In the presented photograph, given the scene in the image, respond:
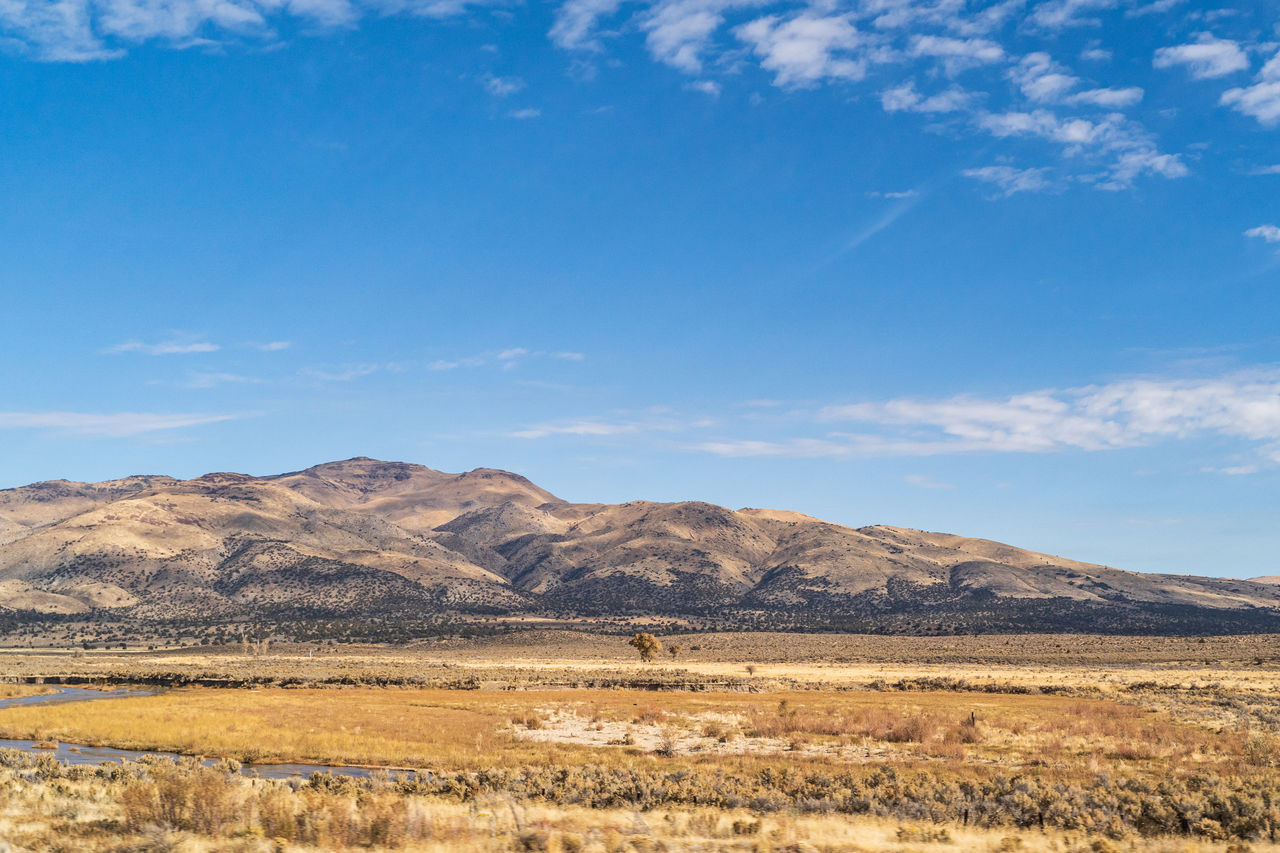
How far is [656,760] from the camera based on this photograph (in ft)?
99.3

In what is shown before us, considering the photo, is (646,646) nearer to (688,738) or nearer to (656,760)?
(688,738)

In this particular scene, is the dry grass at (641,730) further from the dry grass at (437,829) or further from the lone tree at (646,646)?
the lone tree at (646,646)

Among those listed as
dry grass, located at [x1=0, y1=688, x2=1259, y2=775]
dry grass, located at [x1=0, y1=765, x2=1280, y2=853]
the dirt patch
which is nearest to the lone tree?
dry grass, located at [x1=0, y1=688, x2=1259, y2=775]

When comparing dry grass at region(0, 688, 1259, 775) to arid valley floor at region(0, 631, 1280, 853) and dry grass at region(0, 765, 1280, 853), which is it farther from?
dry grass at region(0, 765, 1280, 853)

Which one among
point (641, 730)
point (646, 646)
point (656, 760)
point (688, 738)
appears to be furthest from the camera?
point (646, 646)

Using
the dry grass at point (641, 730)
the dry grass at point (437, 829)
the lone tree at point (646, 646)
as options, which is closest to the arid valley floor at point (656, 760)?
the dry grass at point (437, 829)

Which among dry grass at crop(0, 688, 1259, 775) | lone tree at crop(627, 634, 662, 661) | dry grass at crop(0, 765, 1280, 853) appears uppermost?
dry grass at crop(0, 765, 1280, 853)

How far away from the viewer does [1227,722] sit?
1547 inches

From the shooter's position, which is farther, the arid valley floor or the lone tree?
the lone tree

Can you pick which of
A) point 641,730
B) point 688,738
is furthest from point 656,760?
point 641,730

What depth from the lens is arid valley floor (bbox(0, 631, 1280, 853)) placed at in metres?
17.3

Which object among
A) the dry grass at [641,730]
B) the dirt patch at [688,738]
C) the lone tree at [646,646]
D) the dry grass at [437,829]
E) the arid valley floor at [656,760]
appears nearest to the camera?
the dry grass at [437,829]

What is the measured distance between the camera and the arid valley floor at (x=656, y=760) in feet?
56.6

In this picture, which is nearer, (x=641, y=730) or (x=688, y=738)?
(x=688, y=738)
